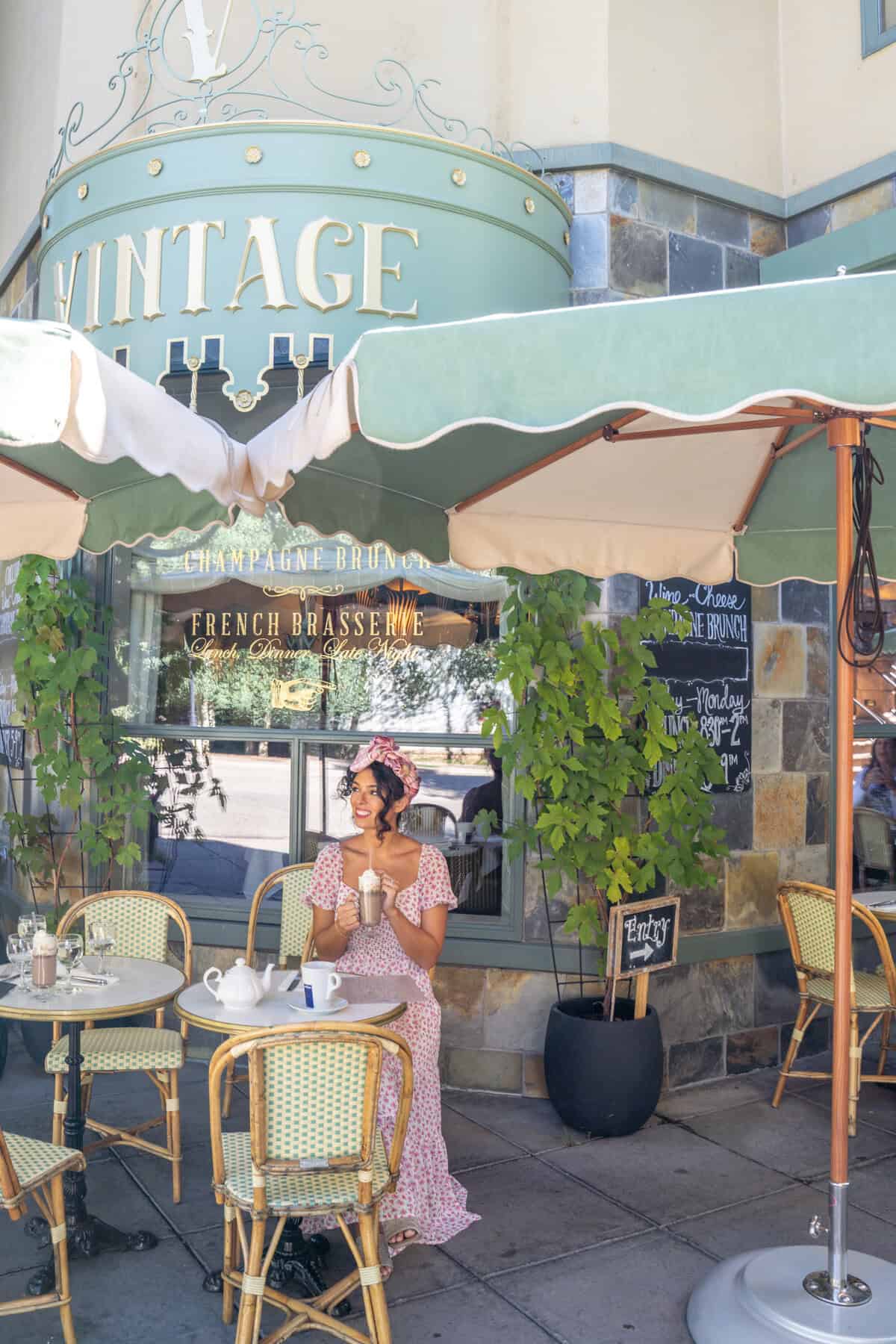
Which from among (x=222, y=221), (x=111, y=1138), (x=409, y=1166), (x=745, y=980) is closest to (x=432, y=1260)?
(x=409, y=1166)

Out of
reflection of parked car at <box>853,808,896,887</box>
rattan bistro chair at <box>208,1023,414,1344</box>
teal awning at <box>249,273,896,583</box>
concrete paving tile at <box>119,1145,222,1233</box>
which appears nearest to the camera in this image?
teal awning at <box>249,273,896,583</box>

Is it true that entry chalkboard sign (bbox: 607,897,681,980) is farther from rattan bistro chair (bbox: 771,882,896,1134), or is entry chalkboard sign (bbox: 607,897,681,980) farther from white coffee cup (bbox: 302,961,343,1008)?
white coffee cup (bbox: 302,961,343,1008)

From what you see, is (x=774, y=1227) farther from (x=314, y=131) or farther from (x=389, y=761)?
(x=314, y=131)

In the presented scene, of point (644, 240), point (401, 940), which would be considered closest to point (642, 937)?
point (401, 940)

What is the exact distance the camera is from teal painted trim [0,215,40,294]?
21.1 feet

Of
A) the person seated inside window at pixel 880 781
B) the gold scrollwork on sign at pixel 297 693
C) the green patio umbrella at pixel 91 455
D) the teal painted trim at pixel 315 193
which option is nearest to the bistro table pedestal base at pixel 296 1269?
the green patio umbrella at pixel 91 455

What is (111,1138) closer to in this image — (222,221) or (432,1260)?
(432,1260)

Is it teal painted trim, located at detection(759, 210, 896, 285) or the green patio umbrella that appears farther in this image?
teal painted trim, located at detection(759, 210, 896, 285)

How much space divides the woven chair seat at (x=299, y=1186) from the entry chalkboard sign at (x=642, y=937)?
1746 millimetres

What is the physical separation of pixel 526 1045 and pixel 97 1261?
7.03 feet

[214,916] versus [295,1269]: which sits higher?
[214,916]

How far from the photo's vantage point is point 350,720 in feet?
18.0

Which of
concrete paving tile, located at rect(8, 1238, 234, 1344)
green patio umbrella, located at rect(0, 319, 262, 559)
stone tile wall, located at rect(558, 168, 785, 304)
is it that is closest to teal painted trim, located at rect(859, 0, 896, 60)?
stone tile wall, located at rect(558, 168, 785, 304)

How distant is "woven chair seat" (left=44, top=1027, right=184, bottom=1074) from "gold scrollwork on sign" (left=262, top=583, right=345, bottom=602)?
2268mm
